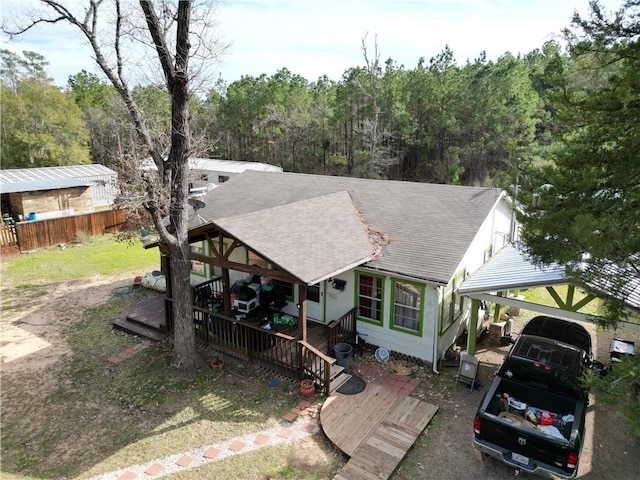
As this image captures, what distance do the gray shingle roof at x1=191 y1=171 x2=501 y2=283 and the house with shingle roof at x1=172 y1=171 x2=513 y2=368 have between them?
0.11 feet

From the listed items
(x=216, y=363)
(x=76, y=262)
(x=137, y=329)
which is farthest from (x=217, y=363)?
(x=76, y=262)

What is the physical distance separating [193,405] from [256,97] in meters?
44.4

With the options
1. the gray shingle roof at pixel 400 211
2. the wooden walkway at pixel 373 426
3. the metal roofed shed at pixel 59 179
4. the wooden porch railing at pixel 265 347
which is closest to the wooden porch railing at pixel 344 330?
the wooden porch railing at pixel 265 347

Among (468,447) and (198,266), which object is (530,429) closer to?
(468,447)

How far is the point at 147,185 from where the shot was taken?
9102 millimetres

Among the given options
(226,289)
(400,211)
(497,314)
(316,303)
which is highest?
(400,211)

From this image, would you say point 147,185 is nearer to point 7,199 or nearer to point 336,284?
point 336,284

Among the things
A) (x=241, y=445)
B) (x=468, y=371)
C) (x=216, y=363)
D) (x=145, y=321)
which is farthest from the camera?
(x=145, y=321)

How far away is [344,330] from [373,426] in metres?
3.26

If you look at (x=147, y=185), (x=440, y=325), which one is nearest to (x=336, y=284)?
(x=440, y=325)

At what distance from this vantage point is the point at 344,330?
1137 cm

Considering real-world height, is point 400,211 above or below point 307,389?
above

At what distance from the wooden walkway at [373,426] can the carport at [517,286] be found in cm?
246

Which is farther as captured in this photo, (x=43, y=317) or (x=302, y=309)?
(x=43, y=317)
